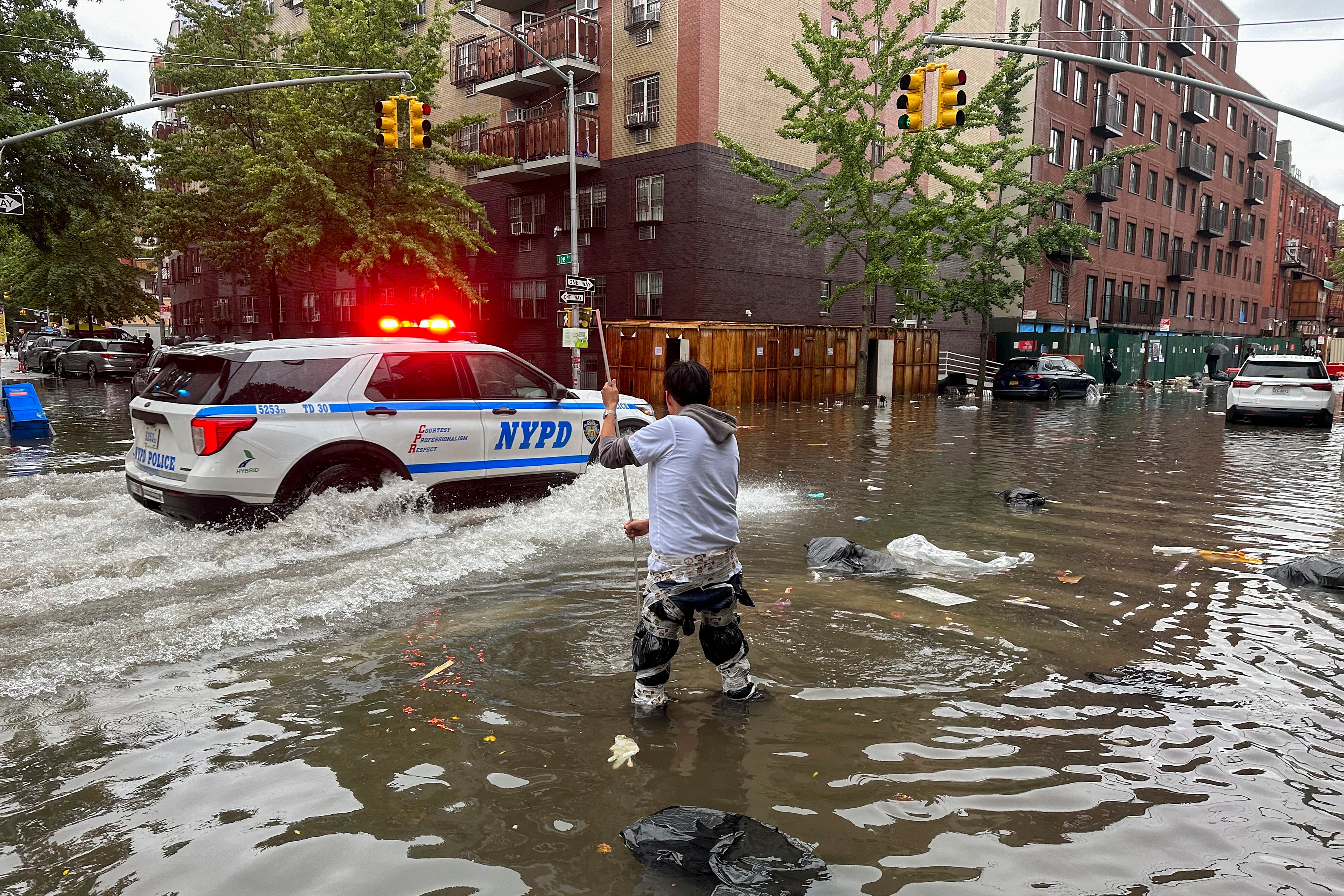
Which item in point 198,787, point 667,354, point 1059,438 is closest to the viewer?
point 198,787

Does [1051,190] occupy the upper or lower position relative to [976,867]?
upper

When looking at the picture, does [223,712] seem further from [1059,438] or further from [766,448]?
[1059,438]

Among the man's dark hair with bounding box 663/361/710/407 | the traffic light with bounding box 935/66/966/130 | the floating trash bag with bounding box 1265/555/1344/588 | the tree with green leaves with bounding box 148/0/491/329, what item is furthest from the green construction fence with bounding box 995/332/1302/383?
the man's dark hair with bounding box 663/361/710/407

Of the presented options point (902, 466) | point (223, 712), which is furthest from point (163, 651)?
point (902, 466)

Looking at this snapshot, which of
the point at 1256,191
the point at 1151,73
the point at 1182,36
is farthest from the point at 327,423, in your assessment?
the point at 1256,191

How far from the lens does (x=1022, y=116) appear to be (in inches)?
1628

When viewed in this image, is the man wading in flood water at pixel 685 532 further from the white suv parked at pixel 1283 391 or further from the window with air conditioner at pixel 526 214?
the window with air conditioner at pixel 526 214

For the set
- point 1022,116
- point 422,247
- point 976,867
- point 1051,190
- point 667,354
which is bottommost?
point 976,867

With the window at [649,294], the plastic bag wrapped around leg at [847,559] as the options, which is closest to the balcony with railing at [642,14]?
the window at [649,294]

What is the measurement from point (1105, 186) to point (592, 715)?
49.2 metres

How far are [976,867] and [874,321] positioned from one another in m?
35.8

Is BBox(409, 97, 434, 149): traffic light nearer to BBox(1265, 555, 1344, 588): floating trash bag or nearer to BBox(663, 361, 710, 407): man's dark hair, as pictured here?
BBox(663, 361, 710, 407): man's dark hair

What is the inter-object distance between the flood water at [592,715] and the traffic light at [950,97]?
8.82 m

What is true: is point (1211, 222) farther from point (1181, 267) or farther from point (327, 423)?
point (327, 423)
